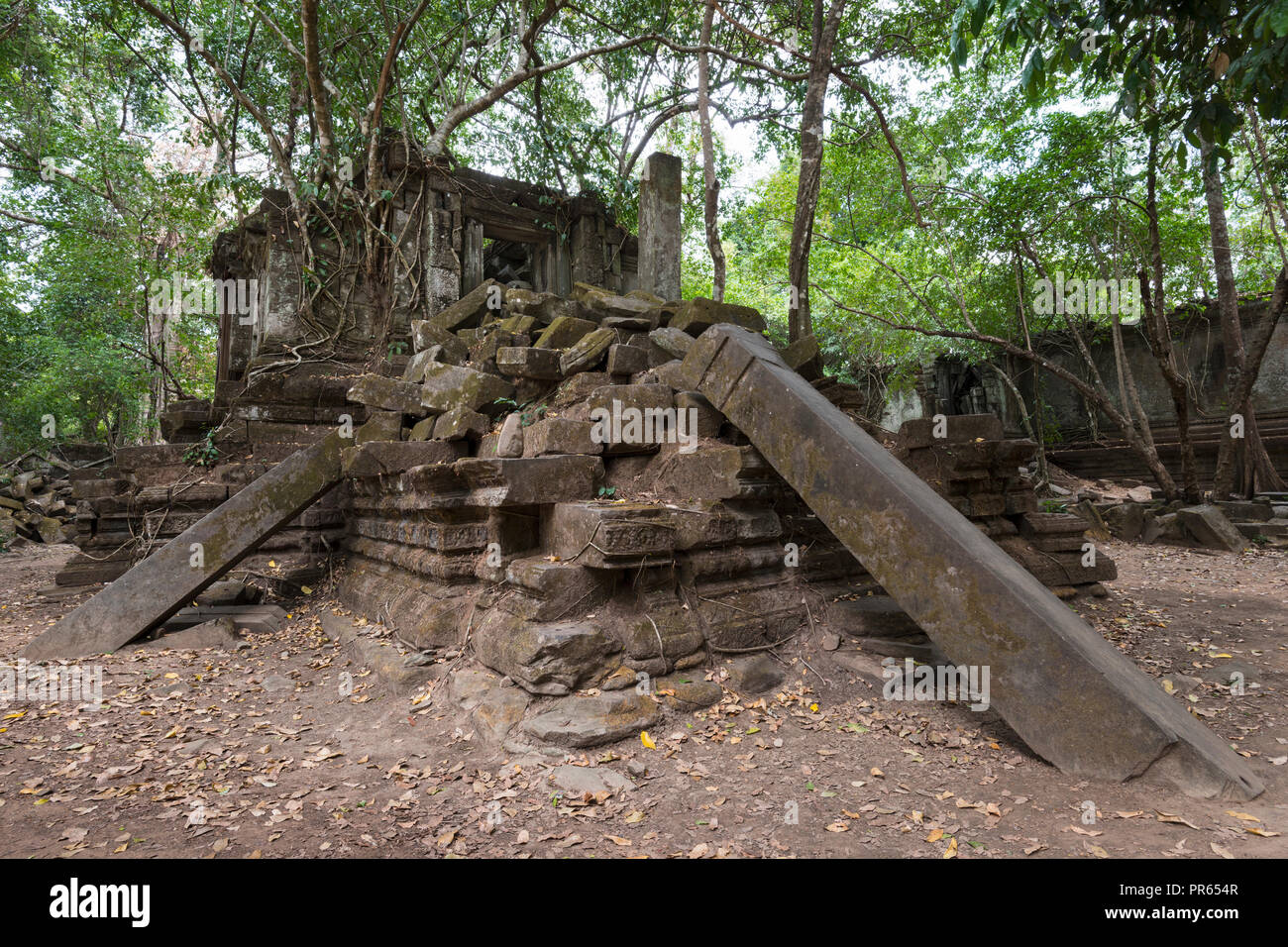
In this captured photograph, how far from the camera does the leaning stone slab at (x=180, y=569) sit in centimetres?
446

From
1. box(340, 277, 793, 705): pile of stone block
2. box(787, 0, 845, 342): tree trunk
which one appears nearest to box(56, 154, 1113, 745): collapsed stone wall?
box(340, 277, 793, 705): pile of stone block

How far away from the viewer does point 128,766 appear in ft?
9.95

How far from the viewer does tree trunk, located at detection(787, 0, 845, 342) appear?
24.8 ft

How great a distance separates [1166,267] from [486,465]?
46.9ft

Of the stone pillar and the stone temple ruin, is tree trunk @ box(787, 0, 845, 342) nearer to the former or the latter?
the stone pillar

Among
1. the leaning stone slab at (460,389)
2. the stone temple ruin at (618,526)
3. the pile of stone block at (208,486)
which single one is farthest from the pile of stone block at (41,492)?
the leaning stone slab at (460,389)

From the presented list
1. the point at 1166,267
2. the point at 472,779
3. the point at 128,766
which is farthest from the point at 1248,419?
the point at 128,766

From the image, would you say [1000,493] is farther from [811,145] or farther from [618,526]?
[811,145]

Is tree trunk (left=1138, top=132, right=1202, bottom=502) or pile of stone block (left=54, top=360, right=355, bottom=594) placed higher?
tree trunk (left=1138, top=132, right=1202, bottom=502)

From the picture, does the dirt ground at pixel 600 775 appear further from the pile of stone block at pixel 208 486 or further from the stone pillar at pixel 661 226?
the stone pillar at pixel 661 226

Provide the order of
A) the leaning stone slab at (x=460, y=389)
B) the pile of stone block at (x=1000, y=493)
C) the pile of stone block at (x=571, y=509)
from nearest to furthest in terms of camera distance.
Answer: the pile of stone block at (x=571, y=509)
the leaning stone slab at (x=460, y=389)
the pile of stone block at (x=1000, y=493)

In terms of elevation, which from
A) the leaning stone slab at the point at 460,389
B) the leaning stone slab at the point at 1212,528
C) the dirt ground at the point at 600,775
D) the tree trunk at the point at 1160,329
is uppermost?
the tree trunk at the point at 1160,329

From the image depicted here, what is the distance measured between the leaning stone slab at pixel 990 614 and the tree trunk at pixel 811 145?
15.5ft

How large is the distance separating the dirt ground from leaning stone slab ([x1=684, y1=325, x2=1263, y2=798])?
0.13 m
